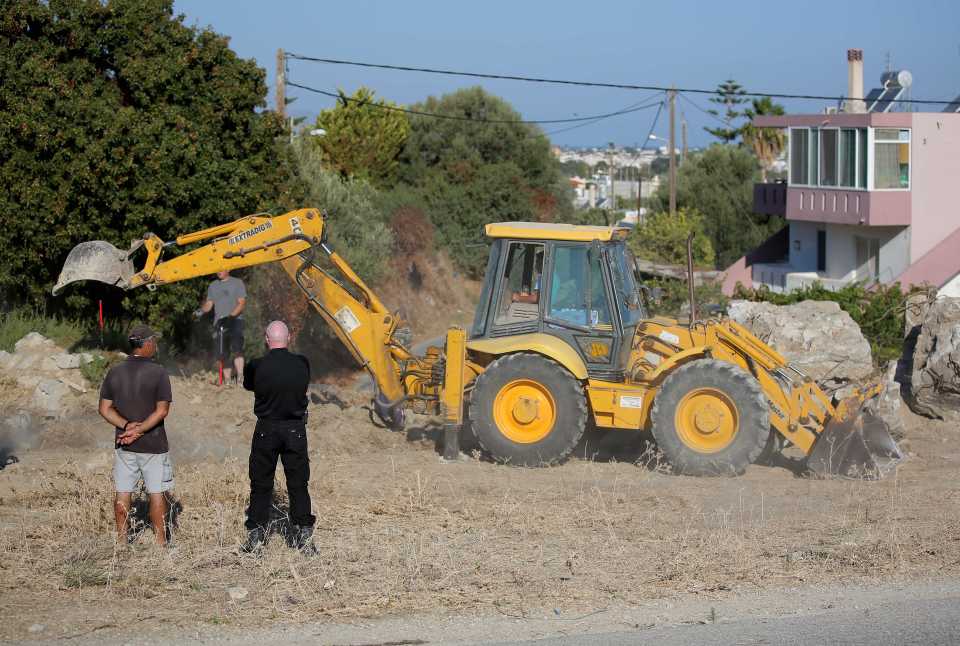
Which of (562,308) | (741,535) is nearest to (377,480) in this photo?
(562,308)

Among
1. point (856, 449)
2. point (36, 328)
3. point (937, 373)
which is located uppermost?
point (36, 328)

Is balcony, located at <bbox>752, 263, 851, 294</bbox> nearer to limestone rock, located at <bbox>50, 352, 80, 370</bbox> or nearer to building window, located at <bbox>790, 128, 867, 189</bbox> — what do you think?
building window, located at <bbox>790, 128, 867, 189</bbox>

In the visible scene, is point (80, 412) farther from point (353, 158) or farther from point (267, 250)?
point (353, 158)

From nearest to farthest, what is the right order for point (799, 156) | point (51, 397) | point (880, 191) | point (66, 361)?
point (51, 397), point (66, 361), point (880, 191), point (799, 156)

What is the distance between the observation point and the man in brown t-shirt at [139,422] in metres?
8.15

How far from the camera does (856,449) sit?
1138 centimetres

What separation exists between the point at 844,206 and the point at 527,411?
74.1ft

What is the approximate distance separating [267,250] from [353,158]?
2684cm

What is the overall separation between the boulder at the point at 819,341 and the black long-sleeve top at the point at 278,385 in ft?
31.3

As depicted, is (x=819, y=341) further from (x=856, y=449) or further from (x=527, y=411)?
(x=527, y=411)

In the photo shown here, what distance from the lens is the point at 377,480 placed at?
11.1 metres

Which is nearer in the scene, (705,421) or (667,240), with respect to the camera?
(705,421)

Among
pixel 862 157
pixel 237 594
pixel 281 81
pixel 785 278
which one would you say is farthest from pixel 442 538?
pixel 785 278

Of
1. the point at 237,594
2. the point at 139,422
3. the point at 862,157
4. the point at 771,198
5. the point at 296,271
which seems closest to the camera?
the point at 237,594
